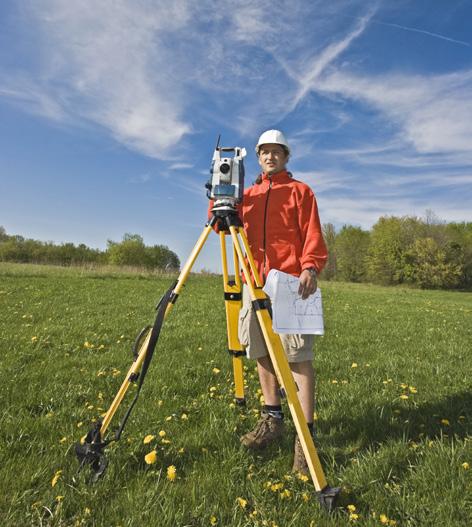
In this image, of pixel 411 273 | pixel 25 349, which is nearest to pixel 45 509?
pixel 25 349

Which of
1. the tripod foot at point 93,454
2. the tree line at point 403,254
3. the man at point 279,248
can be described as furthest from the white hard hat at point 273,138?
the tree line at point 403,254

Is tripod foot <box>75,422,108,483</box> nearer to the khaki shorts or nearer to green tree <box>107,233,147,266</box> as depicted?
the khaki shorts

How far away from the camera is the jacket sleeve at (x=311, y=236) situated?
3451 millimetres

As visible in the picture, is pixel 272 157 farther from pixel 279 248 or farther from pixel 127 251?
pixel 127 251

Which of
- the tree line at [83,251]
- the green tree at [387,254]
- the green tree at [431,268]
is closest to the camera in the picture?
the green tree at [431,268]

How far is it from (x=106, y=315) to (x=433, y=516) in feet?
33.0

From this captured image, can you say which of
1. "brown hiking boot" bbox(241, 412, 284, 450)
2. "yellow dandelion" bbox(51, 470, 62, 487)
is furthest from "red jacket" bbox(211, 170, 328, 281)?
"yellow dandelion" bbox(51, 470, 62, 487)

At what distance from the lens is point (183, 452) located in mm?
3537

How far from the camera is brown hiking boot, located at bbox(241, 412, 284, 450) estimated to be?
3719mm

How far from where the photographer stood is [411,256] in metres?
69.7

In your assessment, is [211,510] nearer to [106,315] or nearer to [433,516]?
[433,516]

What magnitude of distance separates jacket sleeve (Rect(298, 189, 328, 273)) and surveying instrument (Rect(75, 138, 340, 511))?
51 centimetres

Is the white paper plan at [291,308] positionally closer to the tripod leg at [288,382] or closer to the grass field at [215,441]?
the tripod leg at [288,382]

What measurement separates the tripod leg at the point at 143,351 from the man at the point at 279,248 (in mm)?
666
